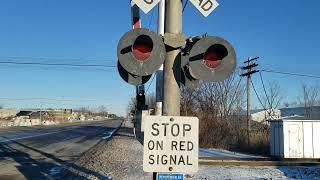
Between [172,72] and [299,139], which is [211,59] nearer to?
[172,72]

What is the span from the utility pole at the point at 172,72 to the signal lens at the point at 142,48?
18.0 inches

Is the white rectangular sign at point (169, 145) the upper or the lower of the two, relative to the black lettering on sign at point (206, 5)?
lower

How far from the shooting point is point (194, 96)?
127 ft

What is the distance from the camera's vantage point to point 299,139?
76.9ft

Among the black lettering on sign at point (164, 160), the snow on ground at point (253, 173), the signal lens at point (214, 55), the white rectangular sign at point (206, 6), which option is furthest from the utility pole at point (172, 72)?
the snow on ground at point (253, 173)

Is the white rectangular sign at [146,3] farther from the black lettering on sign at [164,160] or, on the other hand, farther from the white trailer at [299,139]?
the white trailer at [299,139]

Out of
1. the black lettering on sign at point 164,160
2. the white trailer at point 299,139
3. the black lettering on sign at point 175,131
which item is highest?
the black lettering on sign at point 175,131

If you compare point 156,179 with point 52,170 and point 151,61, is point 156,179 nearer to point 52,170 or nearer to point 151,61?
point 151,61

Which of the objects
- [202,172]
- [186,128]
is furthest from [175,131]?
[202,172]

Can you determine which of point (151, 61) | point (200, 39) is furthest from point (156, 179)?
point (200, 39)

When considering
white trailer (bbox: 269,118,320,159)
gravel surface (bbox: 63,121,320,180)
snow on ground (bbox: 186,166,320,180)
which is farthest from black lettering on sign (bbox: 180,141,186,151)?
white trailer (bbox: 269,118,320,159)

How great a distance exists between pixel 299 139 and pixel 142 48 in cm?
1976

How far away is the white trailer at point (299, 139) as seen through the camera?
916 inches

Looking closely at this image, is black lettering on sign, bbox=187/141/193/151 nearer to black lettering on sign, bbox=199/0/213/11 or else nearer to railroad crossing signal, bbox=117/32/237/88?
railroad crossing signal, bbox=117/32/237/88
